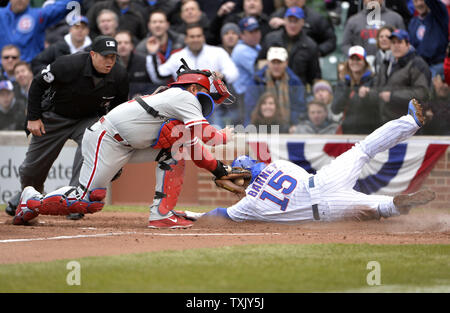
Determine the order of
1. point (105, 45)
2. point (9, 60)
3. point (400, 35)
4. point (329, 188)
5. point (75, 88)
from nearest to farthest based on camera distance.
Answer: point (329, 188) < point (105, 45) < point (75, 88) < point (400, 35) < point (9, 60)

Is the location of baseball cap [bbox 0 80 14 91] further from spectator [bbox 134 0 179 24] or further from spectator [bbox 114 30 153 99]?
spectator [bbox 134 0 179 24]

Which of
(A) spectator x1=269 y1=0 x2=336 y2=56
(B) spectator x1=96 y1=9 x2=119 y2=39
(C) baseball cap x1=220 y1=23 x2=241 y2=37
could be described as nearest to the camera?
(A) spectator x1=269 y1=0 x2=336 y2=56

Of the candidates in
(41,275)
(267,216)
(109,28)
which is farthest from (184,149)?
(109,28)

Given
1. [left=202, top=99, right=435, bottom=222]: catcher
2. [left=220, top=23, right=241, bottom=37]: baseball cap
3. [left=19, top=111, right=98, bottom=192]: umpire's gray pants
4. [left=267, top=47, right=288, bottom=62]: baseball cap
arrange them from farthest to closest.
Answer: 1. [left=220, top=23, right=241, bottom=37]: baseball cap
2. [left=267, top=47, right=288, bottom=62]: baseball cap
3. [left=19, top=111, right=98, bottom=192]: umpire's gray pants
4. [left=202, top=99, right=435, bottom=222]: catcher

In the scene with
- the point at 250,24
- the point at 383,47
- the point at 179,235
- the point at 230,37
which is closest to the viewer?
the point at 179,235

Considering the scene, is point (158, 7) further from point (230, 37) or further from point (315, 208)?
point (315, 208)

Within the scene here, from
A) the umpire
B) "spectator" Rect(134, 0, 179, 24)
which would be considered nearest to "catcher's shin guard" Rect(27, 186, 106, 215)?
the umpire

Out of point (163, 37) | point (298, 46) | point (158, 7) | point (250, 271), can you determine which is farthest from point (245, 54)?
point (250, 271)
